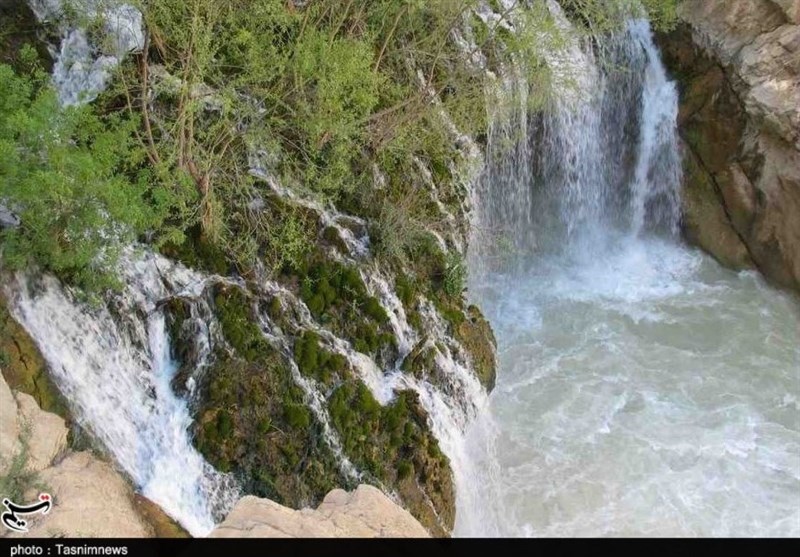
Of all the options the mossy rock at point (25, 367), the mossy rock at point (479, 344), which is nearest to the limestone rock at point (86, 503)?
the mossy rock at point (25, 367)

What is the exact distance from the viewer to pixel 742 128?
35.3ft

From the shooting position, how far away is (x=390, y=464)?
6324 mm

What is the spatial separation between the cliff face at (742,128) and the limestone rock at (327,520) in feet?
27.6

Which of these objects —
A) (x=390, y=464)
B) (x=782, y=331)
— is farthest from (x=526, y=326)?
(x=390, y=464)

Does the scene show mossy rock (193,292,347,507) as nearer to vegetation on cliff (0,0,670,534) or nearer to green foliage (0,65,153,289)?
vegetation on cliff (0,0,670,534)

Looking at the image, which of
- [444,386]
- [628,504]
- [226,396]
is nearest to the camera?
[226,396]

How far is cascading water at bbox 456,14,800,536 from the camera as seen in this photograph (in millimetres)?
7688

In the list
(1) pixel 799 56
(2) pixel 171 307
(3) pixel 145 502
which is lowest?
(3) pixel 145 502

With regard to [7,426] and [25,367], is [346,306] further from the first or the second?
[7,426]

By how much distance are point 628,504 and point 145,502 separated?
16.4 feet

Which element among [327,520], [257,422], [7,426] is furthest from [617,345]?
[7,426]

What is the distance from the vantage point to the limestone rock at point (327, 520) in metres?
4.06

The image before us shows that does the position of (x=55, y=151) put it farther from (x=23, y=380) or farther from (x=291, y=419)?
(x=291, y=419)

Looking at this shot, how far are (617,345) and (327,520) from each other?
6.52m
